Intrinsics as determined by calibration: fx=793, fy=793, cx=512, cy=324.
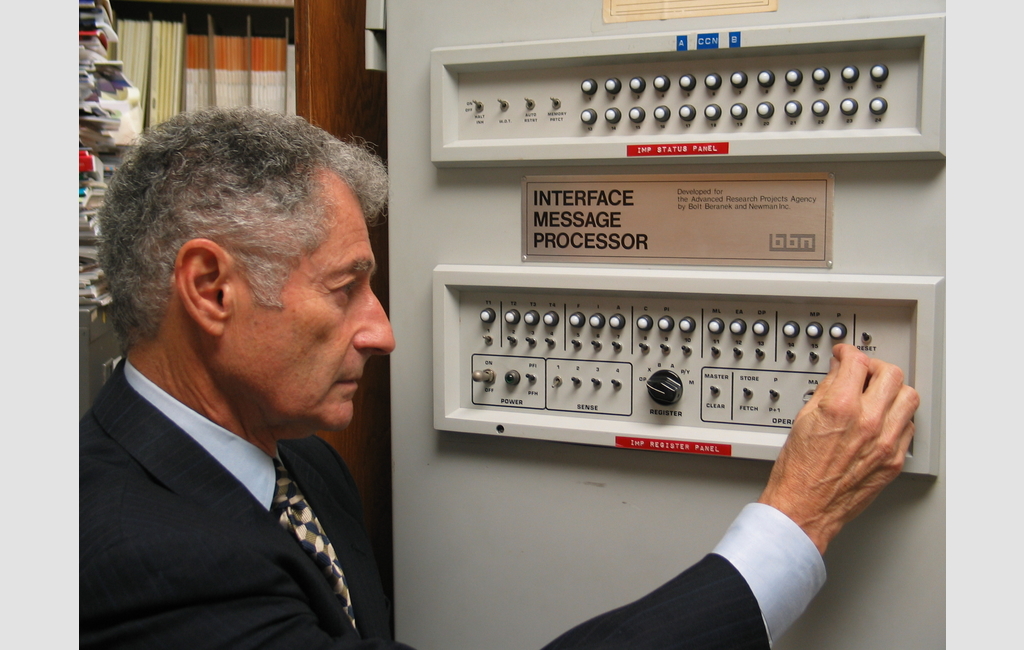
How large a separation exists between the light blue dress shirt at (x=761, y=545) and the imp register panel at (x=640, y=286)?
14cm

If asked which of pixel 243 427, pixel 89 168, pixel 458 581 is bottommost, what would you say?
pixel 458 581

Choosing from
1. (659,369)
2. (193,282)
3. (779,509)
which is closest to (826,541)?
(779,509)

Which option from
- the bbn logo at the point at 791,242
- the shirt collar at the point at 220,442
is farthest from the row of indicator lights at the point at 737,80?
the shirt collar at the point at 220,442

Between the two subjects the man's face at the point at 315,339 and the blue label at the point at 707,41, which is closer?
the man's face at the point at 315,339

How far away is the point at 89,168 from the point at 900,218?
1.56 meters

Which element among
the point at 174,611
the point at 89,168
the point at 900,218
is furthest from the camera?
the point at 89,168

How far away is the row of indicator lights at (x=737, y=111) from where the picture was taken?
96cm

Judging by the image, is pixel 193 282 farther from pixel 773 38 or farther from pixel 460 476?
pixel 773 38

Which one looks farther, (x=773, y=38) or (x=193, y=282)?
(x=773, y=38)

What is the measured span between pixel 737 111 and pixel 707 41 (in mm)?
96

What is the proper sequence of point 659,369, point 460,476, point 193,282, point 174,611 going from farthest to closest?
point 460,476
point 659,369
point 193,282
point 174,611

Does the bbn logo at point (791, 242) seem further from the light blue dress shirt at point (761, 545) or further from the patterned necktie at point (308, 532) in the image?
the patterned necktie at point (308, 532)

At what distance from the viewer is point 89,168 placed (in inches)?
66.3

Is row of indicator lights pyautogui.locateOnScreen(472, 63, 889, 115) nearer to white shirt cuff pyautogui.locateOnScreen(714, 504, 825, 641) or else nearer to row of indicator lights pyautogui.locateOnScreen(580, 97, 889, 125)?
row of indicator lights pyautogui.locateOnScreen(580, 97, 889, 125)
